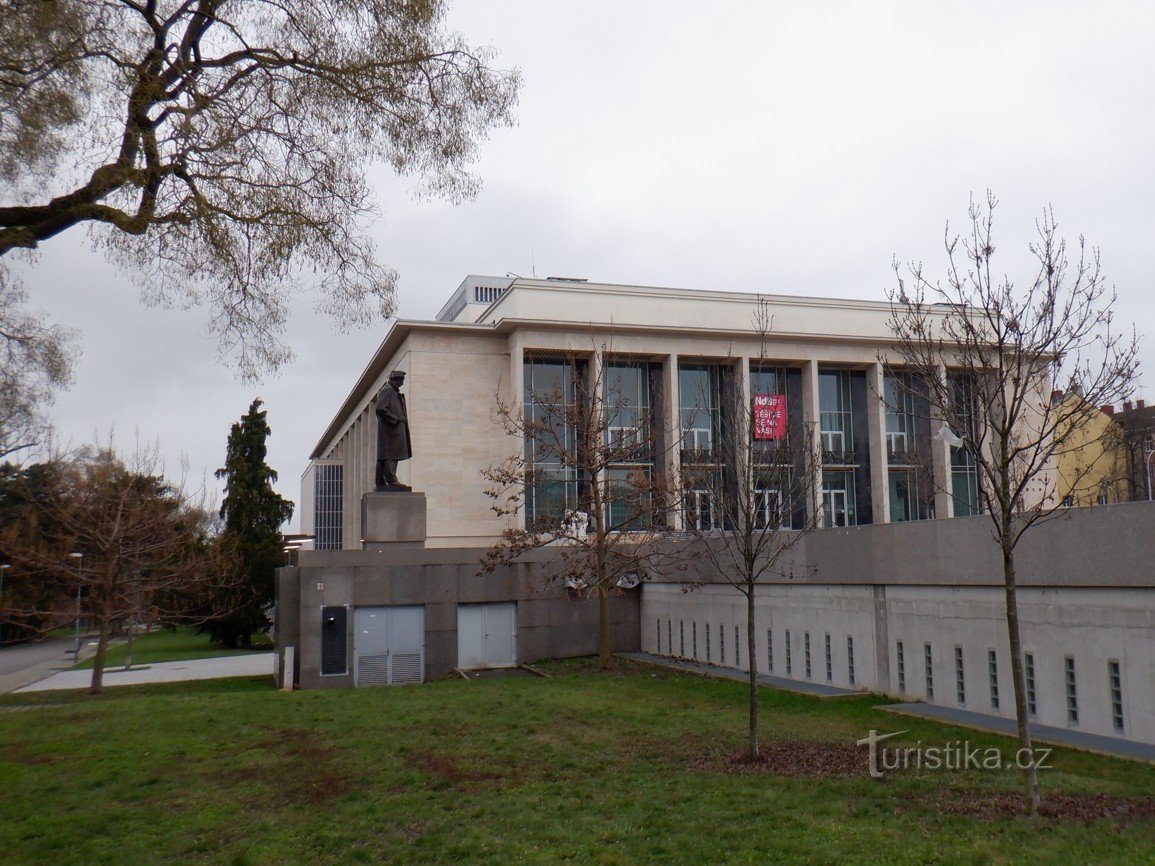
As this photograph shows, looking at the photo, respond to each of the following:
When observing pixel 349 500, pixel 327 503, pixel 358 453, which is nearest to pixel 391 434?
pixel 358 453

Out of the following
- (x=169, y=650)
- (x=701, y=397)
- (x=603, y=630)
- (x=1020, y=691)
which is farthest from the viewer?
(x=169, y=650)

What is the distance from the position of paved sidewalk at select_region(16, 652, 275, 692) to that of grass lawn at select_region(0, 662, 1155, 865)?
1624 cm

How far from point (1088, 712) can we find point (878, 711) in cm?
325

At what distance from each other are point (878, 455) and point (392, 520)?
28674 mm

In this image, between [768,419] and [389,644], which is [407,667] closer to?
[389,644]

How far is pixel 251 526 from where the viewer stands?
154 feet

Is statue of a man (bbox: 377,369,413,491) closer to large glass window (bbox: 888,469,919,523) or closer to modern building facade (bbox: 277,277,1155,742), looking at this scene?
modern building facade (bbox: 277,277,1155,742)

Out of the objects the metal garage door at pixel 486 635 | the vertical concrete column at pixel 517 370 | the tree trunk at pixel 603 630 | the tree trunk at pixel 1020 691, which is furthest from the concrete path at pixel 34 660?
the tree trunk at pixel 1020 691

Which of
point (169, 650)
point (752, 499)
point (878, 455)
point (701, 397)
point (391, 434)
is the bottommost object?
point (169, 650)

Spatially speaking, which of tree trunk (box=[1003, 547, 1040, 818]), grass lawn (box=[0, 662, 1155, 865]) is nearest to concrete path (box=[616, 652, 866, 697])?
grass lawn (box=[0, 662, 1155, 865])

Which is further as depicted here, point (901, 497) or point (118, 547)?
point (901, 497)

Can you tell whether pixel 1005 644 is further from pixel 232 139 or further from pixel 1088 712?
pixel 232 139

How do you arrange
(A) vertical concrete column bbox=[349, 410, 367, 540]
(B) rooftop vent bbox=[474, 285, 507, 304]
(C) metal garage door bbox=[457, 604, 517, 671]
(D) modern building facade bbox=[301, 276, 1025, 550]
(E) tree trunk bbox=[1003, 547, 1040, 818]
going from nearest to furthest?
(E) tree trunk bbox=[1003, 547, 1040, 818]
(C) metal garage door bbox=[457, 604, 517, 671]
(D) modern building facade bbox=[301, 276, 1025, 550]
(A) vertical concrete column bbox=[349, 410, 367, 540]
(B) rooftop vent bbox=[474, 285, 507, 304]

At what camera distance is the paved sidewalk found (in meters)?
31.2
